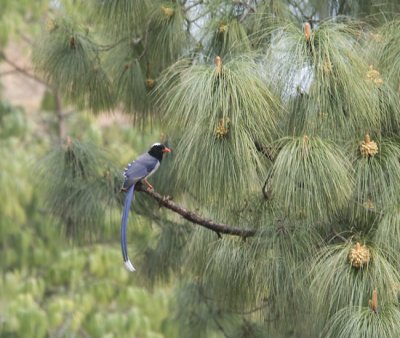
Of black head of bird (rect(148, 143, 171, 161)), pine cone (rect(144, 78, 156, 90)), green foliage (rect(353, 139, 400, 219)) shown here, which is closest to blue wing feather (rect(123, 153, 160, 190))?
black head of bird (rect(148, 143, 171, 161))

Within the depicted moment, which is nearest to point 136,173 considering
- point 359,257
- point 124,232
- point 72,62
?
point 124,232

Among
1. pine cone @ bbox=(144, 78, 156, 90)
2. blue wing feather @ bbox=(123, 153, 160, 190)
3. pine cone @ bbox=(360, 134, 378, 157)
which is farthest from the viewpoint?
pine cone @ bbox=(144, 78, 156, 90)

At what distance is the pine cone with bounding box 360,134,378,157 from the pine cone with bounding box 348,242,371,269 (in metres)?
0.24

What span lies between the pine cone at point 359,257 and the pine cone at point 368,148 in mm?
241

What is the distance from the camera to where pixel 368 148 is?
241 centimetres

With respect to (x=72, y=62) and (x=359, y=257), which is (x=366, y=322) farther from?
(x=72, y=62)

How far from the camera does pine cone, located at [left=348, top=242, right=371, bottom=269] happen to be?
2287mm

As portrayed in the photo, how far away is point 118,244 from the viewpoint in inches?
212

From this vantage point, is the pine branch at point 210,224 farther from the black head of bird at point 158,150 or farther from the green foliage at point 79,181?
the green foliage at point 79,181

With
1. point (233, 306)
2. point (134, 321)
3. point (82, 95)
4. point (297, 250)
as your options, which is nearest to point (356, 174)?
point (297, 250)

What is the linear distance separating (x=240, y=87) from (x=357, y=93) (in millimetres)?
283

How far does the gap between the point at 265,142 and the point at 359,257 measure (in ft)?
1.23

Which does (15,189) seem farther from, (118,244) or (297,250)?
(297,250)

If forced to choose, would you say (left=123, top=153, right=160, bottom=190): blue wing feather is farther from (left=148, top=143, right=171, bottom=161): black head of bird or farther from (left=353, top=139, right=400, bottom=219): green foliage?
(left=353, top=139, right=400, bottom=219): green foliage
